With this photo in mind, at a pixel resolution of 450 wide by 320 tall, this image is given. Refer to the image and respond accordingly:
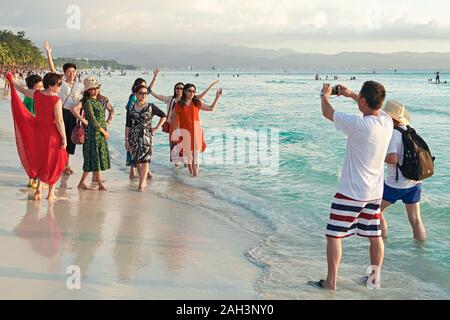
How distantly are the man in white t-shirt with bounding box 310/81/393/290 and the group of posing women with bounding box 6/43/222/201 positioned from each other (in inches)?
173

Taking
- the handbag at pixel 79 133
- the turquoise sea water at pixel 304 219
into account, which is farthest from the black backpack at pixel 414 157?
the handbag at pixel 79 133

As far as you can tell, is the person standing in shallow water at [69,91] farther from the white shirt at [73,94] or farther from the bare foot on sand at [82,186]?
the bare foot on sand at [82,186]

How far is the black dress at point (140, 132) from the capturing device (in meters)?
8.50

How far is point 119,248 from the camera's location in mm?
5562

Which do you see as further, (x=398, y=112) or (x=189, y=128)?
(x=189, y=128)

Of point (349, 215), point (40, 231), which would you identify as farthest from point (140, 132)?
point (349, 215)

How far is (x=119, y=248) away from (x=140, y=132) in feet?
10.8

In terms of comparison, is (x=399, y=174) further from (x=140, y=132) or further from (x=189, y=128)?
(x=189, y=128)

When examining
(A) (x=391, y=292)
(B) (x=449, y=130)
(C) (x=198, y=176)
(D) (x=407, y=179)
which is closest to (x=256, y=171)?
(C) (x=198, y=176)

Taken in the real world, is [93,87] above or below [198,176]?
above

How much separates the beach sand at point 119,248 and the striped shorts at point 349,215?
928 mm

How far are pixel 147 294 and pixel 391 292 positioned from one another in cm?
223

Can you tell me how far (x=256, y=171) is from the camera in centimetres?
1108

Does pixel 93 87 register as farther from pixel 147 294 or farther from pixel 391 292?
pixel 391 292
